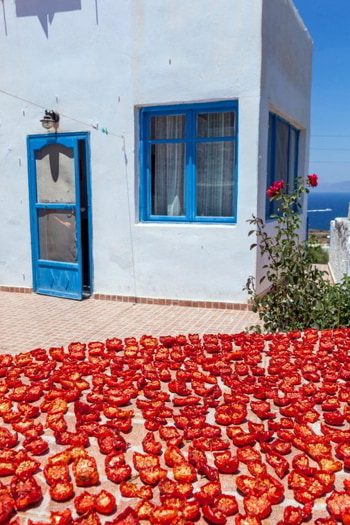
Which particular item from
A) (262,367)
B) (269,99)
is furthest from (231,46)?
(262,367)

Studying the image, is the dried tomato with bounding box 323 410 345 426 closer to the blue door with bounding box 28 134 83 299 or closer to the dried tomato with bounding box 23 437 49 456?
the dried tomato with bounding box 23 437 49 456

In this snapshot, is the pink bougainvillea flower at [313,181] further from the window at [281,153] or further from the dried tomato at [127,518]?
the dried tomato at [127,518]

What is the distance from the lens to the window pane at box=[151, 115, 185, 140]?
6160 millimetres

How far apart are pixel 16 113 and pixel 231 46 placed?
9.91 ft

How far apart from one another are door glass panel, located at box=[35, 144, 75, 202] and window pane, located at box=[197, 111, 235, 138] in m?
1.70

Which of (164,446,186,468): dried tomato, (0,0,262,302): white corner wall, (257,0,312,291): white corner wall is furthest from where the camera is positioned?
(257,0,312,291): white corner wall

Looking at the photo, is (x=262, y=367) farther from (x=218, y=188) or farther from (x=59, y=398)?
(x=218, y=188)

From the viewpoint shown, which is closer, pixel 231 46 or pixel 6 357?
pixel 6 357

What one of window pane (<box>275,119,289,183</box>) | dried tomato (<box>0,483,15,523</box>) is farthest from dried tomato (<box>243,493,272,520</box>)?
window pane (<box>275,119,289,183</box>)

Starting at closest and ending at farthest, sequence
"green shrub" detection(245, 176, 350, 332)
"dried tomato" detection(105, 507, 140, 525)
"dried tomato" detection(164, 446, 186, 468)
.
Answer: "dried tomato" detection(105, 507, 140, 525)
"dried tomato" detection(164, 446, 186, 468)
"green shrub" detection(245, 176, 350, 332)

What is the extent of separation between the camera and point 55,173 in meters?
6.62

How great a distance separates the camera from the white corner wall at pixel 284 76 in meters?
5.87

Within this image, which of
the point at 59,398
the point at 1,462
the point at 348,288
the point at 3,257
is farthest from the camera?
the point at 3,257

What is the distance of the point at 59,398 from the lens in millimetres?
2705
